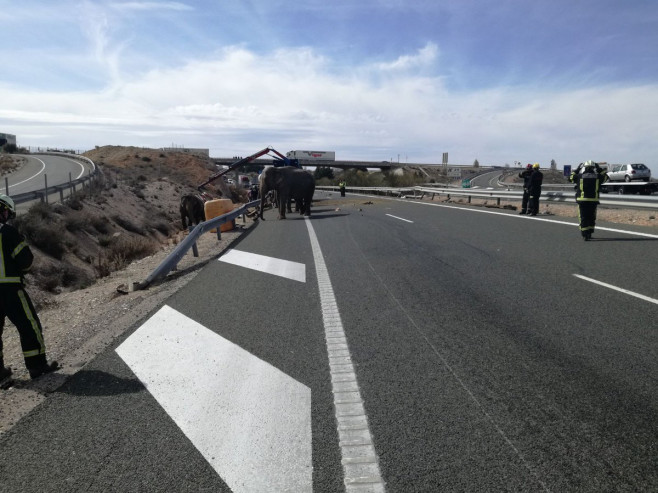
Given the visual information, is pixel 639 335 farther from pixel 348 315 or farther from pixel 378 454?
pixel 378 454

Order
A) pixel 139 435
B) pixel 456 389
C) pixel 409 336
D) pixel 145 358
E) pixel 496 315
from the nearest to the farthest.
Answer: pixel 139 435
pixel 456 389
pixel 145 358
pixel 409 336
pixel 496 315

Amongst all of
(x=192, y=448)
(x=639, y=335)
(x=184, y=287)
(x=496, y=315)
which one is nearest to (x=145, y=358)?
(x=192, y=448)

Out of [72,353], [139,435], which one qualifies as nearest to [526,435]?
[139,435]

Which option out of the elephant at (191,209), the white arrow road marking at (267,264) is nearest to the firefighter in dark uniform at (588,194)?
the white arrow road marking at (267,264)

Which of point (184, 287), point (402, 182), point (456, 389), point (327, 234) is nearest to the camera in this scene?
A: point (456, 389)

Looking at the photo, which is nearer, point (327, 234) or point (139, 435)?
point (139, 435)

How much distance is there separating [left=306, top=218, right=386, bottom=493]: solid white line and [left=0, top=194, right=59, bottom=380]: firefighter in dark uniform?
2603mm

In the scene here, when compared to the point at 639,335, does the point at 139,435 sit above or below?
below

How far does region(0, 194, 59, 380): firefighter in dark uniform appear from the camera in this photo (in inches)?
189

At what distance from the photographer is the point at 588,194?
12.3 metres

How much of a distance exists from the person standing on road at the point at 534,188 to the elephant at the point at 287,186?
359 inches

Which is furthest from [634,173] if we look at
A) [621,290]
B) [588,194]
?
[621,290]

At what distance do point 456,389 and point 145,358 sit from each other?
2.87m

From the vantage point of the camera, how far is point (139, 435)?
11.6 feet
